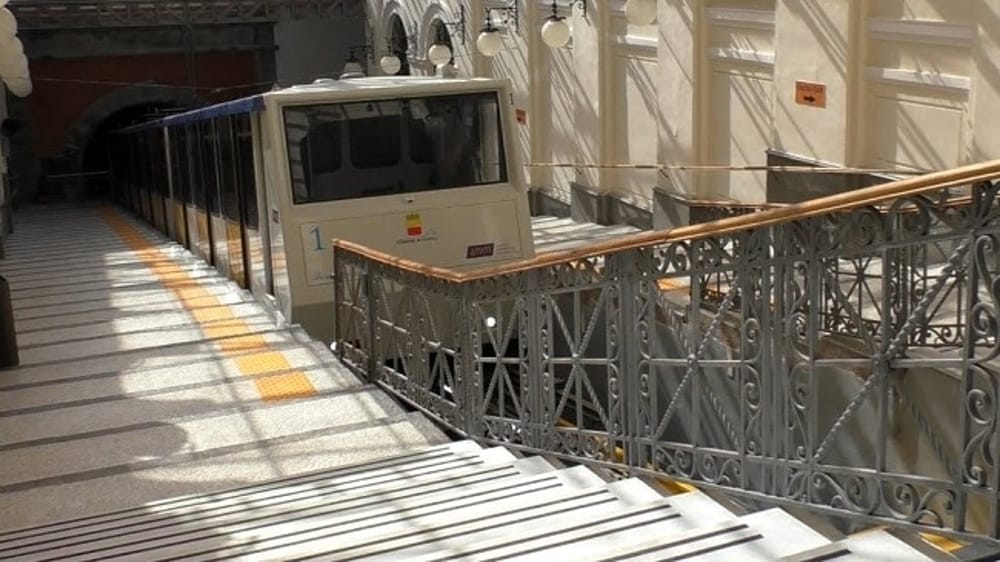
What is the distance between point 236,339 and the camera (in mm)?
9258

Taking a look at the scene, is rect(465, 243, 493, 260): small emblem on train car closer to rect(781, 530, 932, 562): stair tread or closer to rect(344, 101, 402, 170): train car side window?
rect(344, 101, 402, 170): train car side window

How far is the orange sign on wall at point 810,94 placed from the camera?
34.8 ft

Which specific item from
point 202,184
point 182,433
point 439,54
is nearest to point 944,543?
point 182,433

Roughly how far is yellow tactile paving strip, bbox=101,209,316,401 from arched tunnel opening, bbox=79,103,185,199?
13.7 m

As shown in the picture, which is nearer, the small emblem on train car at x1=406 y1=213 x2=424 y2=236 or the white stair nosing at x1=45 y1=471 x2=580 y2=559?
the white stair nosing at x1=45 y1=471 x2=580 y2=559

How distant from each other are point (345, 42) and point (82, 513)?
74.4 ft

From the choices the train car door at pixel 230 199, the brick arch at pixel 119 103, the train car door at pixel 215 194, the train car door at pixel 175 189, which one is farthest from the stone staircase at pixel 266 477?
the brick arch at pixel 119 103

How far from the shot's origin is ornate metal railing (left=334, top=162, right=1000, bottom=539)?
10.2ft

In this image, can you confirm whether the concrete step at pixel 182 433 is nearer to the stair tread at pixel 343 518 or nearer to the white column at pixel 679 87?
the stair tread at pixel 343 518

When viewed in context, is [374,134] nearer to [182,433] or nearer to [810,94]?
[182,433]

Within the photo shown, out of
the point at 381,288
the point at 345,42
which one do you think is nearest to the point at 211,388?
the point at 381,288

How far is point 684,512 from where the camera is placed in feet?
12.9

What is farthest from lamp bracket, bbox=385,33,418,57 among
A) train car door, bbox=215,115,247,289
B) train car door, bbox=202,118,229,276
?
train car door, bbox=215,115,247,289

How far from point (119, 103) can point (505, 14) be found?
41.2 feet
